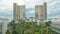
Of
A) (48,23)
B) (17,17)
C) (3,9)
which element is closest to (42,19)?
(48,23)

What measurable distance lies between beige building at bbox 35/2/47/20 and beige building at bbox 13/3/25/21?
26 cm

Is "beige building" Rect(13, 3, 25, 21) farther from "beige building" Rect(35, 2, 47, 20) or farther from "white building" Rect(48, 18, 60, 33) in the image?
"white building" Rect(48, 18, 60, 33)

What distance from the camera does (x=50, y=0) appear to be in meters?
2.69

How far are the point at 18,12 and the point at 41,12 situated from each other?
439 mm

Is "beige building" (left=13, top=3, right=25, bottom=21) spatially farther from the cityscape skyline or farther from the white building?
the white building

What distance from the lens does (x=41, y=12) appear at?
2.69 m

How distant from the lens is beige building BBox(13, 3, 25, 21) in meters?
2.70

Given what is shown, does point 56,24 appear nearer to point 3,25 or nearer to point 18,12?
point 18,12

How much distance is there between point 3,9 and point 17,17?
1.02ft

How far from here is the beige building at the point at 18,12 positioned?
106 inches

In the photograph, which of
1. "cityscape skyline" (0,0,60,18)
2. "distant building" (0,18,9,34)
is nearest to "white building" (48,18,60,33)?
"cityscape skyline" (0,0,60,18)

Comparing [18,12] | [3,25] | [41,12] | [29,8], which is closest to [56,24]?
[41,12]

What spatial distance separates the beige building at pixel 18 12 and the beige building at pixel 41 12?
10.4 inches

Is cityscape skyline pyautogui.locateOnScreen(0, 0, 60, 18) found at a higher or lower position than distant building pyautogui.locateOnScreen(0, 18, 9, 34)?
higher
